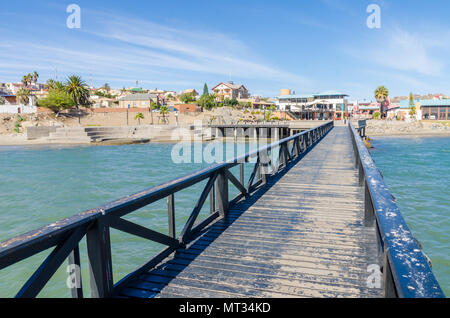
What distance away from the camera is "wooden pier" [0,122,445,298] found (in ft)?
8.32

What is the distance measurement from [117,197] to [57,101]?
62.8 m

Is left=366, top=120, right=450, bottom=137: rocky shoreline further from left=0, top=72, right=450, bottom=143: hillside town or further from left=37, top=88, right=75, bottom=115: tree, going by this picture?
left=37, top=88, right=75, bottom=115: tree

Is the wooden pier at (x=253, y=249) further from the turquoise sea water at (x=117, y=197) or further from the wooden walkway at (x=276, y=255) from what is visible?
the turquoise sea water at (x=117, y=197)

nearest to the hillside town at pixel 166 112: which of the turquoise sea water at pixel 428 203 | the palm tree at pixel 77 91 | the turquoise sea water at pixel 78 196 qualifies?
the palm tree at pixel 77 91

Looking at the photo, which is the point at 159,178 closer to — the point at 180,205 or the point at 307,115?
the point at 180,205

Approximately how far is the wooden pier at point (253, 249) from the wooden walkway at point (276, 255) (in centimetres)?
1

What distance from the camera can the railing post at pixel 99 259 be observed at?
10.5 feet

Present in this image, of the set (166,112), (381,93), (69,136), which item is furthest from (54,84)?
(381,93)

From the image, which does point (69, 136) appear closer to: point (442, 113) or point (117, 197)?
point (117, 197)

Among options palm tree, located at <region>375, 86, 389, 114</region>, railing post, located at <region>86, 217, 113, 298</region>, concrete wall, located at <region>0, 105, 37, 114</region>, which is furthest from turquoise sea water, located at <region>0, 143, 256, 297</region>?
palm tree, located at <region>375, 86, 389, 114</region>

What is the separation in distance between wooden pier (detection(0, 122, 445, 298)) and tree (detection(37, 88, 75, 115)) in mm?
74122

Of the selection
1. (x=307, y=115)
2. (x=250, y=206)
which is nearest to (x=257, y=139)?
(x=307, y=115)

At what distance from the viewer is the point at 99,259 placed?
325cm

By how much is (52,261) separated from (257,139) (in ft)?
170
